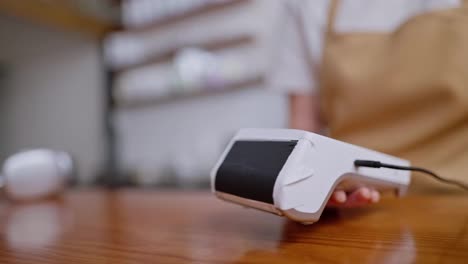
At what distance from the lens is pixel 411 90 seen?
0.56 meters

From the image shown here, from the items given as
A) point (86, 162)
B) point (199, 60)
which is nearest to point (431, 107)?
point (199, 60)

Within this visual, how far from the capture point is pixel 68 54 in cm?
148

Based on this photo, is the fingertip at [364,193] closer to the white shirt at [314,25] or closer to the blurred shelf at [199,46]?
the white shirt at [314,25]

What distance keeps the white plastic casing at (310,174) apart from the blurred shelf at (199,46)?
781 millimetres

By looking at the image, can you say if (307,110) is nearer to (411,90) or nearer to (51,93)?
(411,90)

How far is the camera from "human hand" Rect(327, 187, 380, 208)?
0.32 m

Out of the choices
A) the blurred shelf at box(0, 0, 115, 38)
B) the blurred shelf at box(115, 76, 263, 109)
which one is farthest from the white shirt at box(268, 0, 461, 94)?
the blurred shelf at box(0, 0, 115, 38)

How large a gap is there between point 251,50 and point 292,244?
830 mm

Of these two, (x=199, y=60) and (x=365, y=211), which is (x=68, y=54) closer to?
(x=199, y=60)

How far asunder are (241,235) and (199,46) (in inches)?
35.5

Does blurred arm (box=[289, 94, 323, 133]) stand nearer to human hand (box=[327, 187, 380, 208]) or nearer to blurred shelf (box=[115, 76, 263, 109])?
blurred shelf (box=[115, 76, 263, 109])

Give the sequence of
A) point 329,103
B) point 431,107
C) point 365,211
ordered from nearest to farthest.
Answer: point 365,211 → point 431,107 → point 329,103

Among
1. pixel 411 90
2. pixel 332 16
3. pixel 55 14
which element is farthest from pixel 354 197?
pixel 55 14

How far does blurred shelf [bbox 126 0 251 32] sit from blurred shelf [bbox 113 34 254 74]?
88mm
